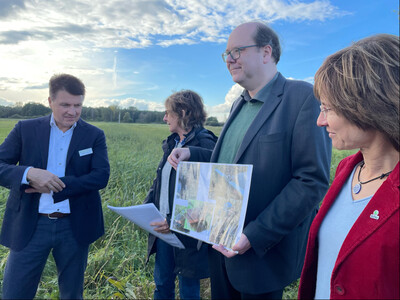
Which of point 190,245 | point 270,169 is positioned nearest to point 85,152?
point 190,245

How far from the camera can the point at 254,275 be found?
5.13 feet

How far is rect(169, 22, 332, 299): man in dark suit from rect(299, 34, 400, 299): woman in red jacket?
0.23 metres

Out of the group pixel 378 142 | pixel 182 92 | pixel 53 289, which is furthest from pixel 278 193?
pixel 53 289

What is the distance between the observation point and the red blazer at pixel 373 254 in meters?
0.98

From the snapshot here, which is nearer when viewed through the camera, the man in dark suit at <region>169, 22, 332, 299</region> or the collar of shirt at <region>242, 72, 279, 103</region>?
the man in dark suit at <region>169, 22, 332, 299</region>

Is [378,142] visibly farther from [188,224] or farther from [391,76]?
[188,224]

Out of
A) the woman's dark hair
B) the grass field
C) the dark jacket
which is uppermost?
the woman's dark hair

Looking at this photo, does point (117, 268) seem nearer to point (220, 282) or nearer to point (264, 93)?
Result: point (220, 282)

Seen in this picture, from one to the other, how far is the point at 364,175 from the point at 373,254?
387 mm

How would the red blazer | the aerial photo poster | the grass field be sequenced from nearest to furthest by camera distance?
the red blazer → the aerial photo poster → the grass field

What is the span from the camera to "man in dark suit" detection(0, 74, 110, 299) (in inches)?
86.4

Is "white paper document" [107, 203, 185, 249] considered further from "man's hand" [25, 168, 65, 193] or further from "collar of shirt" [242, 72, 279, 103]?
"collar of shirt" [242, 72, 279, 103]

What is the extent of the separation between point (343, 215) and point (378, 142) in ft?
1.13

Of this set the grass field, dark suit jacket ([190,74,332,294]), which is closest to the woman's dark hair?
dark suit jacket ([190,74,332,294])
